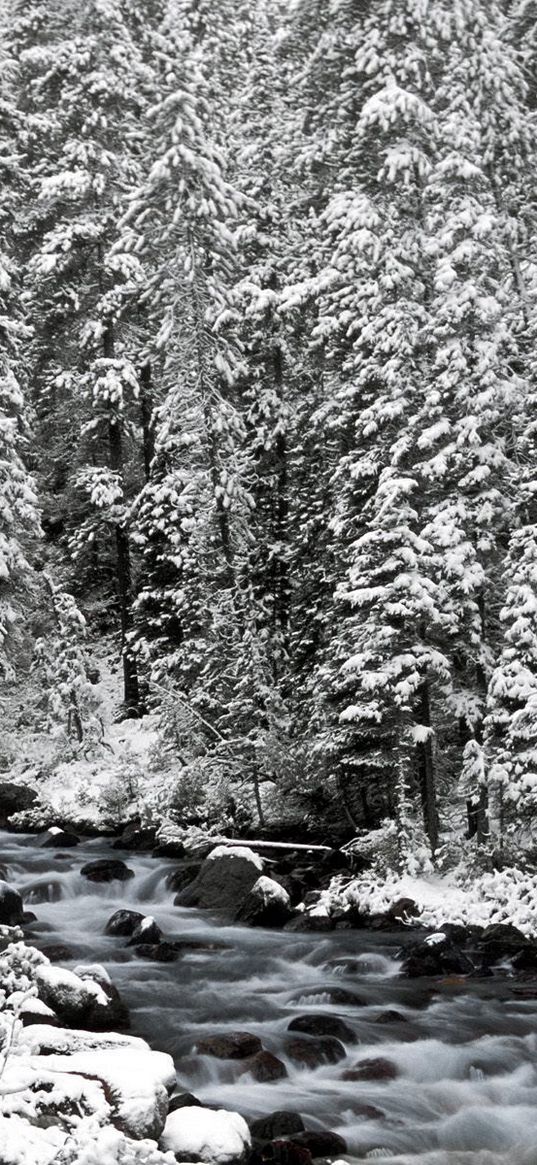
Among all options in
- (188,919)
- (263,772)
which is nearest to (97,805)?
(263,772)

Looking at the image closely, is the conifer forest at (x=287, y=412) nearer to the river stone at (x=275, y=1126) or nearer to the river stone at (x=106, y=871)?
the river stone at (x=106, y=871)

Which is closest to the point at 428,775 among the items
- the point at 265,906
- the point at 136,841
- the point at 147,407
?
the point at 265,906

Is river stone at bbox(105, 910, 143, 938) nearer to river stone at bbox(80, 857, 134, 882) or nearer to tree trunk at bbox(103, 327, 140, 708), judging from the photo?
river stone at bbox(80, 857, 134, 882)

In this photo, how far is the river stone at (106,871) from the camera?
17.2 meters

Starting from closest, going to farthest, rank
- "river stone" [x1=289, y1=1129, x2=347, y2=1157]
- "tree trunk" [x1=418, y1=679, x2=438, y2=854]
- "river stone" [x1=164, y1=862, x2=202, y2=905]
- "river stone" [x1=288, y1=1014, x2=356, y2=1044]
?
"river stone" [x1=289, y1=1129, x2=347, y2=1157], "river stone" [x1=288, y1=1014, x2=356, y2=1044], "river stone" [x1=164, y1=862, x2=202, y2=905], "tree trunk" [x1=418, y1=679, x2=438, y2=854]

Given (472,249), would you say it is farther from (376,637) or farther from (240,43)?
Answer: (240,43)

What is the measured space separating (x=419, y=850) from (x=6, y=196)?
21843 mm

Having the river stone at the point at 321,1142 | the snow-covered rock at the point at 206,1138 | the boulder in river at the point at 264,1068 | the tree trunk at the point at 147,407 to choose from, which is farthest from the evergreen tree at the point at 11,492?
the snow-covered rock at the point at 206,1138

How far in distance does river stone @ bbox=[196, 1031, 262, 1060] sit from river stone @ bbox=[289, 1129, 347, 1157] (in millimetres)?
1683

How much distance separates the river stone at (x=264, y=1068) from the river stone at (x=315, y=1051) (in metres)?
0.31

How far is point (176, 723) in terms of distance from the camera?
71.2 feet

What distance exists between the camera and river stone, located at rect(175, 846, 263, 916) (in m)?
16.0

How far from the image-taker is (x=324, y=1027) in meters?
10.9

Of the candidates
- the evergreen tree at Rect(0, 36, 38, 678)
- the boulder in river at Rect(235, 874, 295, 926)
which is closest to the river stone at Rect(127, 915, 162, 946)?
the boulder in river at Rect(235, 874, 295, 926)
